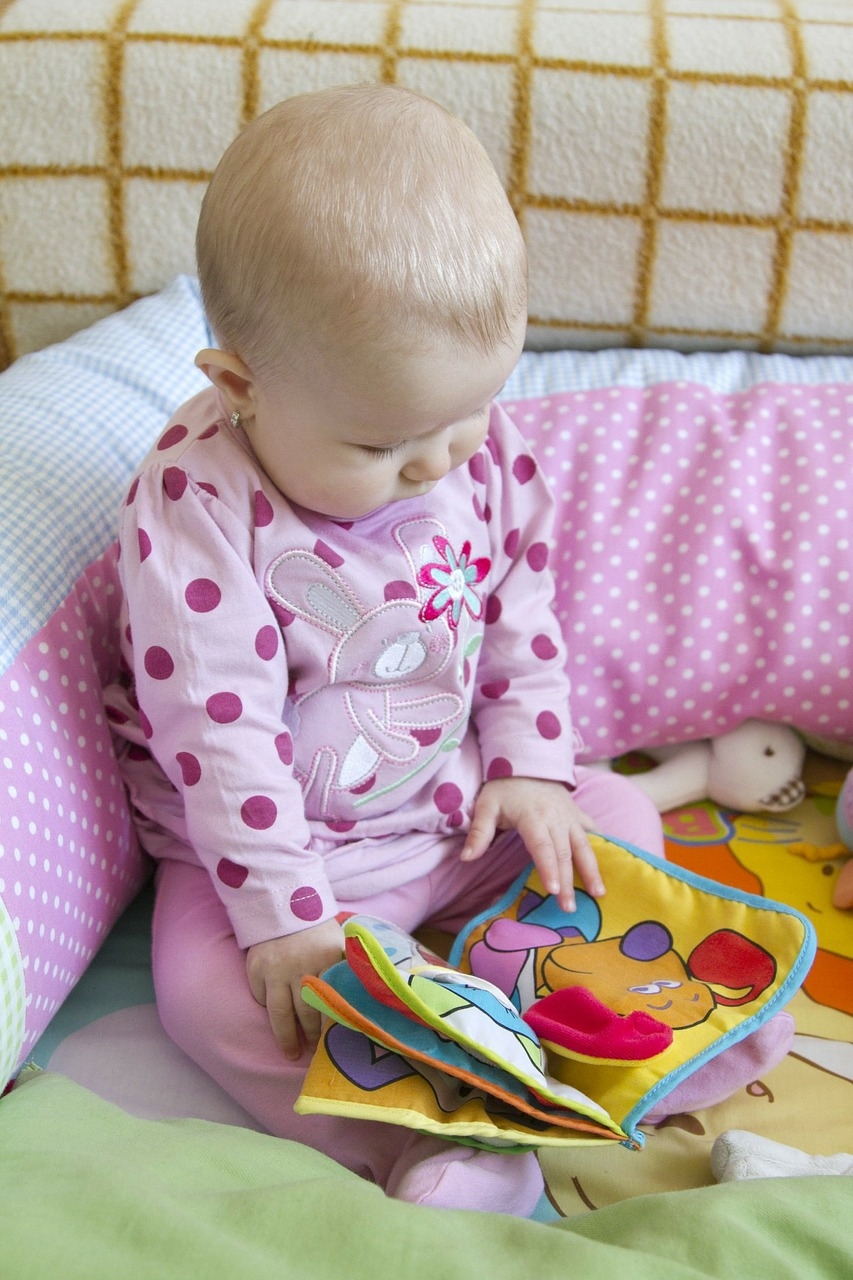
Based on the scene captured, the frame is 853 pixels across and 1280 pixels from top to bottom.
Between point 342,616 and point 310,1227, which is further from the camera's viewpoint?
point 342,616

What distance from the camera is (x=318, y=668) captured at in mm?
849

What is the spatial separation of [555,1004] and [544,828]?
6.2 inches

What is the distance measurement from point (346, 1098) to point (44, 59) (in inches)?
38.0

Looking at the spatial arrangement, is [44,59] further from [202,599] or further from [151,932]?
[151,932]

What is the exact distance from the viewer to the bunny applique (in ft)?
2.72

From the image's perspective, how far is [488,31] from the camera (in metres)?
1.13

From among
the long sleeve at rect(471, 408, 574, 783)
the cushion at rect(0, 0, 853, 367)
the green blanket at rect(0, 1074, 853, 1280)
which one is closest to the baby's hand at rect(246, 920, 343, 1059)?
the green blanket at rect(0, 1074, 853, 1280)

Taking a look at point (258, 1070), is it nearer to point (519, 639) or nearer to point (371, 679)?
point (371, 679)

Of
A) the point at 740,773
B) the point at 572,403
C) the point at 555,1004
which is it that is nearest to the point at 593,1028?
the point at 555,1004

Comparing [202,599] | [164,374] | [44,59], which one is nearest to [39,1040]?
[202,599]

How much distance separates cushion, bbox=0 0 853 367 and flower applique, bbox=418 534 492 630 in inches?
16.5

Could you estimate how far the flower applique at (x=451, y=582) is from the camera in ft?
2.82

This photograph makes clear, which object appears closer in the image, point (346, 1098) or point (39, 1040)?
point (346, 1098)

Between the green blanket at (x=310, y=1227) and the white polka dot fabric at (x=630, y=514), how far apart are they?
0.81 feet
